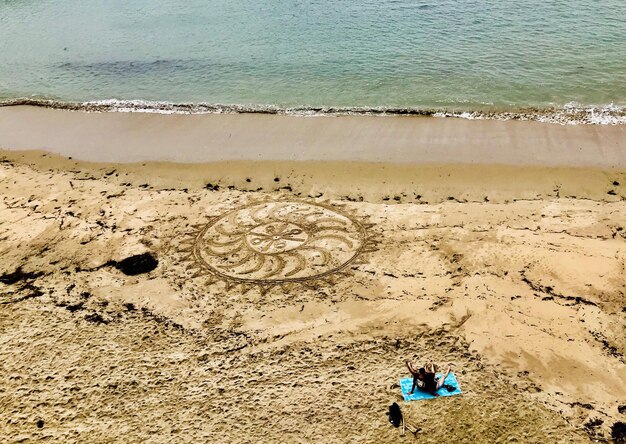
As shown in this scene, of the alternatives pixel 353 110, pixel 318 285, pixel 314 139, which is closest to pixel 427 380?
pixel 318 285

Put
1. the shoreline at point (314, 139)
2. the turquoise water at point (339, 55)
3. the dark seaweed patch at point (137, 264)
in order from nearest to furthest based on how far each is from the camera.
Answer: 1. the dark seaweed patch at point (137, 264)
2. the shoreline at point (314, 139)
3. the turquoise water at point (339, 55)

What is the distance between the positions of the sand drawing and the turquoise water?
5422mm

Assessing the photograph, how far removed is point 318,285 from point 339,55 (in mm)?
11255

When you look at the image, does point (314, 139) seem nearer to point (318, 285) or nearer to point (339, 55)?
point (318, 285)

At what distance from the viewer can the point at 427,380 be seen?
5.57 meters

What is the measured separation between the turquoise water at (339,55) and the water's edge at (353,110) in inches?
8.7

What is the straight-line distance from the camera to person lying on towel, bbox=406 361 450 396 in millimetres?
5562

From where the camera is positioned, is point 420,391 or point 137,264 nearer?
point 420,391

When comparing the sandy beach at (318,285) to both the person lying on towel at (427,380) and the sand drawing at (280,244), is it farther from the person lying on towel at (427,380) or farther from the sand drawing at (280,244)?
the person lying on towel at (427,380)

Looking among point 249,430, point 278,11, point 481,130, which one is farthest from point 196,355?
point 278,11

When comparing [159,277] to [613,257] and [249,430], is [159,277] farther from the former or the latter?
[613,257]

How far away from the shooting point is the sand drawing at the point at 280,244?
773 cm

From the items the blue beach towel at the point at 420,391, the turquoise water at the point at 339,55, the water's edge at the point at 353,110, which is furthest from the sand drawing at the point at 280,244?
the turquoise water at the point at 339,55

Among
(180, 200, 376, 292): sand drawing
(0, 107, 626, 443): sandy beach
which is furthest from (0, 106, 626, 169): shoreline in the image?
(180, 200, 376, 292): sand drawing
